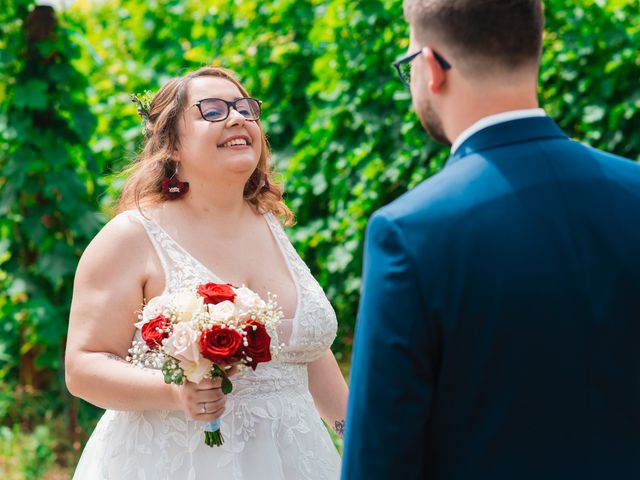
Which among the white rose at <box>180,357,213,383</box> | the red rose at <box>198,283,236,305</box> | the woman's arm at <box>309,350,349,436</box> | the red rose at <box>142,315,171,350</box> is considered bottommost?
the woman's arm at <box>309,350,349,436</box>

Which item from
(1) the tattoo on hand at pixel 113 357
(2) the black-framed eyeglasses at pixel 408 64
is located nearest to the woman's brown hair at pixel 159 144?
(1) the tattoo on hand at pixel 113 357

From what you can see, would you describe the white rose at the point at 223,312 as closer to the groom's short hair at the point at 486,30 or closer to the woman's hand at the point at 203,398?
the woman's hand at the point at 203,398

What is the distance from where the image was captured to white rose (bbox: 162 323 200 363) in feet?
8.03

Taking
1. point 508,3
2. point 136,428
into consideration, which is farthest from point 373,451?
point 136,428

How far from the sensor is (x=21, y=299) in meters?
6.12

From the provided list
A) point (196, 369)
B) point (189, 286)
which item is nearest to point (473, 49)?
point (196, 369)

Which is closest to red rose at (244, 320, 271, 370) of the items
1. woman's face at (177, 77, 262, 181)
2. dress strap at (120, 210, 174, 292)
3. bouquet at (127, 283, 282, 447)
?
bouquet at (127, 283, 282, 447)

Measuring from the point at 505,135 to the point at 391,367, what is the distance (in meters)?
0.50

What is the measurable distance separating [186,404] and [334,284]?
3256 millimetres

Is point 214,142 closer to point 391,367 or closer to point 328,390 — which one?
point 328,390

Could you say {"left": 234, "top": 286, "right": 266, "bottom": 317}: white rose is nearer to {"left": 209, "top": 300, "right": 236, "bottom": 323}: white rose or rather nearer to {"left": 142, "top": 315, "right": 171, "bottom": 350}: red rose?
{"left": 209, "top": 300, "right": 236, "bottom": 323}: white rose

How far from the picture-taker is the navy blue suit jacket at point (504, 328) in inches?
64.7

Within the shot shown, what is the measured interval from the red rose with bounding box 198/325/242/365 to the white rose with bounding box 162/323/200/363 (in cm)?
2

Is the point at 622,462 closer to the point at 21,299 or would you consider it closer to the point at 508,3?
the point at 508,3
